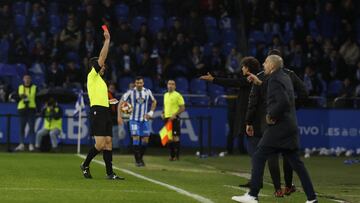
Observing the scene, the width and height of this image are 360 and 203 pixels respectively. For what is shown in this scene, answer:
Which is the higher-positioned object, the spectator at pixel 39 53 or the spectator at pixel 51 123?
the spectator at pixel 39 53

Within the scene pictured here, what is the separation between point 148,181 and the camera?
671 inches

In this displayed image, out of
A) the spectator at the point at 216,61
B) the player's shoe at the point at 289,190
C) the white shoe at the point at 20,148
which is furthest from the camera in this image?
the spectator at the point at 216,61

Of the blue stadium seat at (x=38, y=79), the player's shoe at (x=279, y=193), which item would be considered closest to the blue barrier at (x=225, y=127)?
the blue stadium seat at (x=38, y=79)

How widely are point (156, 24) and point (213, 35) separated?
85.1 inches

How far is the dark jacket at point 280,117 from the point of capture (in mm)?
13062

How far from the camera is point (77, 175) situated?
59.2 ft

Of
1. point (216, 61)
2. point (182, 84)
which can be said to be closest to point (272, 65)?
point (182, 84)

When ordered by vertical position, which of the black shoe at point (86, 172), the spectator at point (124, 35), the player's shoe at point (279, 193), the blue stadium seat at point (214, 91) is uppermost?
the spectator at point (124, 35)

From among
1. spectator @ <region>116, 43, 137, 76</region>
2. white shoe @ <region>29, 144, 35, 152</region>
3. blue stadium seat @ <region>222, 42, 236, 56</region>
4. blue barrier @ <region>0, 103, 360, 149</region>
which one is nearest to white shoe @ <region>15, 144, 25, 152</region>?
white shoe @ <region>29, 144, 35, 152</region>

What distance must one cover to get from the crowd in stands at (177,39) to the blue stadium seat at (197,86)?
1.9 inches

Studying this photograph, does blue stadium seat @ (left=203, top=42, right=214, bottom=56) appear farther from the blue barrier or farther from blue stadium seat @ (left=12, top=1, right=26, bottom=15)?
blue stadium seat @ (left=12, top=1, right=26, bottom=15)

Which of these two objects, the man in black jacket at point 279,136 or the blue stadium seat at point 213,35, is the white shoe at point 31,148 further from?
the man in black jacket at point 279,136

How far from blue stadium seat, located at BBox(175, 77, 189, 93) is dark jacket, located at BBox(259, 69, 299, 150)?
19.3 meters

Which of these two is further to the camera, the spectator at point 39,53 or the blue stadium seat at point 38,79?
the spectator at point 39,53
